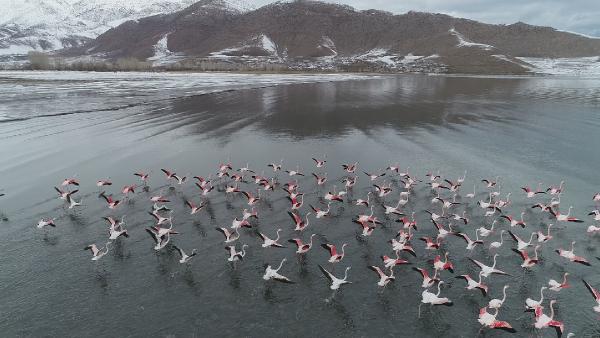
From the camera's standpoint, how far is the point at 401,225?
24328mm

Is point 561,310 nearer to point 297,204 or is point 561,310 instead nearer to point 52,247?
point 297,204

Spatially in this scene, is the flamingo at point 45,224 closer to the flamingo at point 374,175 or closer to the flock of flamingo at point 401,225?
the flock of flamingo at point 401,225

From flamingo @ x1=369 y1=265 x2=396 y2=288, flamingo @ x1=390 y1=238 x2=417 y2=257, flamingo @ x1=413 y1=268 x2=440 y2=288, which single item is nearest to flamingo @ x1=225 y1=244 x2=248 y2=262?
flamingo @ x1=369 y1=265 x2=396 y2=288

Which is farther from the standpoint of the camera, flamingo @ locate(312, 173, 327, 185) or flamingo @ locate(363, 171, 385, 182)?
flamingo @ locate(363, 171, 385, 182)

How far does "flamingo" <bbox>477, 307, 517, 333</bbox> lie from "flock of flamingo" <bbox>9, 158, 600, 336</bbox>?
34mm

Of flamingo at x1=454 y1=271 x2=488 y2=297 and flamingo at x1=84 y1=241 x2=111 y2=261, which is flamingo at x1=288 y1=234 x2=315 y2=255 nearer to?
flamingo at x1=454 y1=271 x2=488 y2=297

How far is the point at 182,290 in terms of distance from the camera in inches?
714

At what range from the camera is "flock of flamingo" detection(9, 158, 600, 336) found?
716 inches

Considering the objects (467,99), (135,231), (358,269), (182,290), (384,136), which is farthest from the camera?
(467,99)

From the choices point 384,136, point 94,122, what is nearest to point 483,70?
point 384,136

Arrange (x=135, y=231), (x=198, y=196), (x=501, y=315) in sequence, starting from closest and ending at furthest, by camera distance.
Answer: (x=501, y=315) → (x=135, y=231) → (x=198, y=196)

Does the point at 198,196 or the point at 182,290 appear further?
the point at 198,196

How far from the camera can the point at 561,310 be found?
56.4 ft

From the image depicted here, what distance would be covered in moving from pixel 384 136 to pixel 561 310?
32273mm
